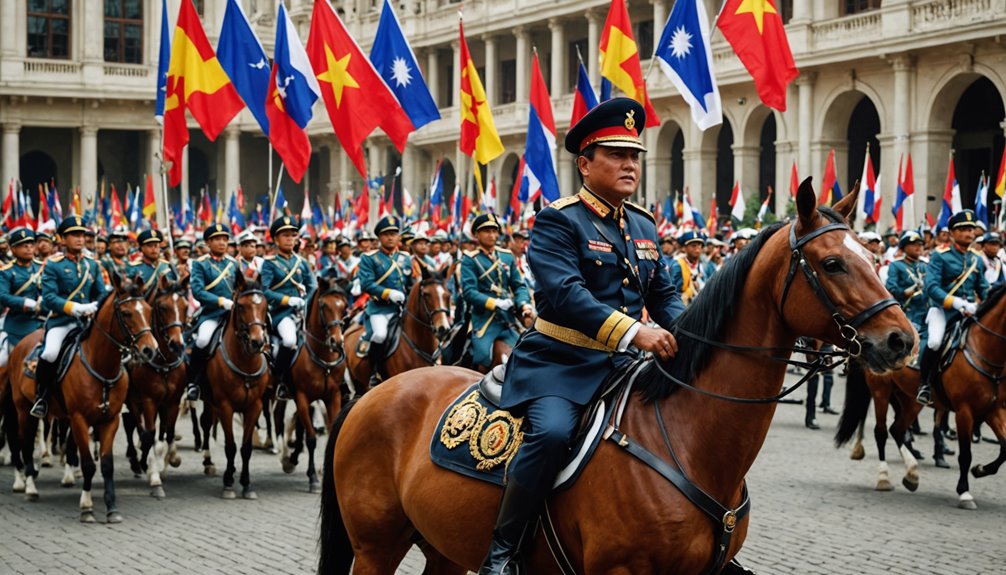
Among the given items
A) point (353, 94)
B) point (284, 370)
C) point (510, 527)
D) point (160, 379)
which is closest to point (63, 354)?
point (160, 379)

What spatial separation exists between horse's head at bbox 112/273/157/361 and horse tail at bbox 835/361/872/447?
6.28 meters

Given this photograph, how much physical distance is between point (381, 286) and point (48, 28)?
4507cm

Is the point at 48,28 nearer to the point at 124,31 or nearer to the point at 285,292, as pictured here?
the point at 124,31

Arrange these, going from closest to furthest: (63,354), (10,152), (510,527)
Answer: (510,527)
(63,354)
(10,152)

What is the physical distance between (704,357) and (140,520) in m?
6.63

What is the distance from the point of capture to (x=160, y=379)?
10.9m

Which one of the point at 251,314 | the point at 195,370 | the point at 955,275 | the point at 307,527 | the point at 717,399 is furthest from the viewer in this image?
the point at 955,275

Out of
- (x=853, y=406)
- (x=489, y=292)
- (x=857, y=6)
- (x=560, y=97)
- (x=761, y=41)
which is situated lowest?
(x=853, y=406)

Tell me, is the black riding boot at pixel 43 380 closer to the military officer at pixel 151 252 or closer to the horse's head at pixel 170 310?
the horse's head at pixel 170 310

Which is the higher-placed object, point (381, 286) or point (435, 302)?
point (381, 286)

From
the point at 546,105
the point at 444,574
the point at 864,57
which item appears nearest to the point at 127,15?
the point at 864,57

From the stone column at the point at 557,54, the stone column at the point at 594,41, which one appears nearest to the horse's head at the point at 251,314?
the stone column at the point at 594,41

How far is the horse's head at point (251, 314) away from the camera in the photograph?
1032cm

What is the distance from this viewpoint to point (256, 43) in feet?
44.7
